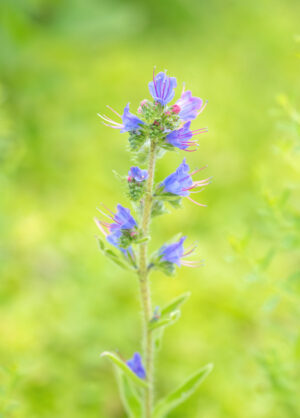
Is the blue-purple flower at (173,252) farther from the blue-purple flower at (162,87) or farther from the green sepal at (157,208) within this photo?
the blue-purple flower at (162,87)

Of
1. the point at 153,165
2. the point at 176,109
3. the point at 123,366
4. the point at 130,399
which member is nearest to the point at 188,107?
the point at 176,109

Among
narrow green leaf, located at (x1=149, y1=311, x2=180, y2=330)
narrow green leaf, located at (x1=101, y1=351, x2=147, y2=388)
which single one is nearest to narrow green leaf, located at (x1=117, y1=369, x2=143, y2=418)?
narrow green leaf, located at (x1=101, y1=351, x2=147, y2=388)

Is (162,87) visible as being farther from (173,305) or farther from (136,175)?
(173,305)

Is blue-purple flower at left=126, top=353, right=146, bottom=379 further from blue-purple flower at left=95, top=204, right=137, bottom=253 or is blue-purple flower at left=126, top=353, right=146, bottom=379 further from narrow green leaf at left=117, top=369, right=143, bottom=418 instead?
blue-purple flower at left=95, top=204, right=137, bottom=253

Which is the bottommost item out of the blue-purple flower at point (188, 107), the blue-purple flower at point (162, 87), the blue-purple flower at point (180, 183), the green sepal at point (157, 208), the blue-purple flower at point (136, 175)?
the blue-purple flower at point (180, 183)

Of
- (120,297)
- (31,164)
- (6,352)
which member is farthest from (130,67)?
(6,352)

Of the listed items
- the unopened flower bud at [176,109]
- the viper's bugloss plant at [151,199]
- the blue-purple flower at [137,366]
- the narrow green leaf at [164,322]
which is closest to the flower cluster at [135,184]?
the viper's bugloss plant at [151,199]

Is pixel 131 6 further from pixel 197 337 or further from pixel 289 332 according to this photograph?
pixel 289 332
